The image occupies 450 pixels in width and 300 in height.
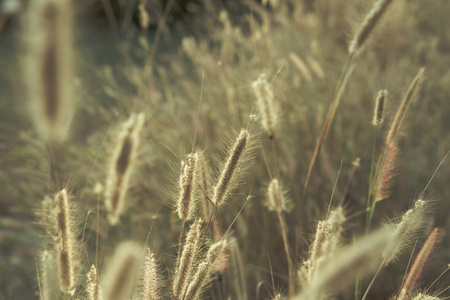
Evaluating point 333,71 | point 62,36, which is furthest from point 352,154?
point 62,36

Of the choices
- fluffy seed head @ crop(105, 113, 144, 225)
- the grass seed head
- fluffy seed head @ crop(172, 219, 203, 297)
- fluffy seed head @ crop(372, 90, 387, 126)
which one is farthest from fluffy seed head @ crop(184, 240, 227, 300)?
fluffy seed head @ crop(372, 90, 387, 126)

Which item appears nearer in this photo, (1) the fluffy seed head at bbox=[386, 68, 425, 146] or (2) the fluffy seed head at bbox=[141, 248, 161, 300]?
(2) the fluffy seed head at bbox=[141, 248, 161, 300]

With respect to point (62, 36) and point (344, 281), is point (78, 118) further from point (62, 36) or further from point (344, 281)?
point (344, 281)

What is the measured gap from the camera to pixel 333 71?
297 cm

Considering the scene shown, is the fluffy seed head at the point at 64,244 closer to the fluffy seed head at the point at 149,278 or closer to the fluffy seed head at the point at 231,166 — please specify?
the fluffy seed head at the point at 149,278

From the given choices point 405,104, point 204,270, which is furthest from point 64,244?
point 405,104

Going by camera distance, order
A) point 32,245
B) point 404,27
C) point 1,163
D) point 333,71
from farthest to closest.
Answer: point 404,27
point 1,163
point 333,71
point 32,245

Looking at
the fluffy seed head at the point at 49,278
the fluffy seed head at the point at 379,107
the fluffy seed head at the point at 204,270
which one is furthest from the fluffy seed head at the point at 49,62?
the fluffy seed head at the point at 379,107

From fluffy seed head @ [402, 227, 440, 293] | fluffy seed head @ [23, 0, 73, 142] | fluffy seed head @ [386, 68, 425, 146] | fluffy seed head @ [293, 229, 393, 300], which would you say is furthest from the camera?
fluffy seed head @ [386, 68, 425, 146]

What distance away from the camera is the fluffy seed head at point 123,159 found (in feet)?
3.21

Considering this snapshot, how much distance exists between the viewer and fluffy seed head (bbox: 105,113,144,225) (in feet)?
3.21

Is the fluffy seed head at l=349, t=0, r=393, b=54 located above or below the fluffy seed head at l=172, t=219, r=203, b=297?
above

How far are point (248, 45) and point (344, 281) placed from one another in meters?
2.51

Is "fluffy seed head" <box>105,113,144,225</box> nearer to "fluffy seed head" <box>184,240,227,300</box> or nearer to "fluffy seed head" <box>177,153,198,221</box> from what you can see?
"fluffy seed head" <box>177,153,198,221</box>
